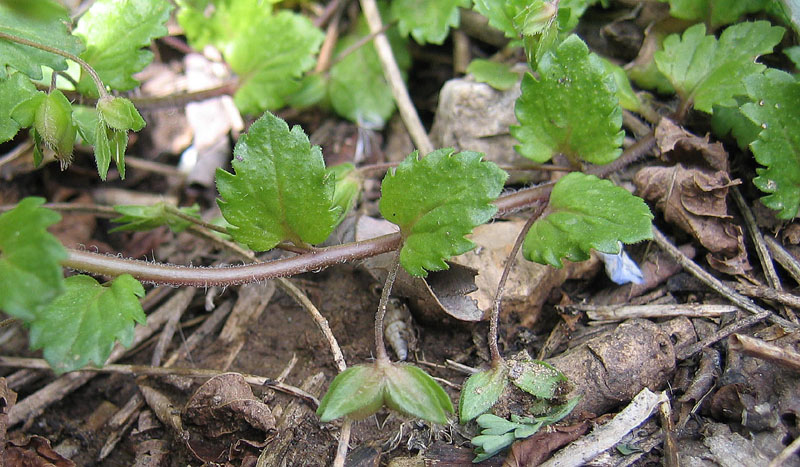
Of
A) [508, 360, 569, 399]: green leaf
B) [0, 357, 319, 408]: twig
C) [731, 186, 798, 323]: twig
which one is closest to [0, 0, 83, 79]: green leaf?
[0, 357, 319, 408]: twig

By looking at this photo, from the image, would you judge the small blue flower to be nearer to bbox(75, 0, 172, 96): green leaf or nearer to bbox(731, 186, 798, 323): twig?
bbox(731, 186, 798, 323): twig

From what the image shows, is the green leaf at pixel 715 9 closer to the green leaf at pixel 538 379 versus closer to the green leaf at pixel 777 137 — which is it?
the green leaf at pixel 777 137

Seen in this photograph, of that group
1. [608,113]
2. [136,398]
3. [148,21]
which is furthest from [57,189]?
[608,113]

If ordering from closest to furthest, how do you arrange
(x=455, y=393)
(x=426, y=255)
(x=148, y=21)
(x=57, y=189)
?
1. (x=426, y=255)
2. (x=455, y=393)
3. (x=148, y=21)
4. (x=57, y=189)

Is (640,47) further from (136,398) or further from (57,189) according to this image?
(57,189)

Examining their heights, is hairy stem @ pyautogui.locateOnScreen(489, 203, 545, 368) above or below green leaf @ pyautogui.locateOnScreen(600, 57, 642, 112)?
below
